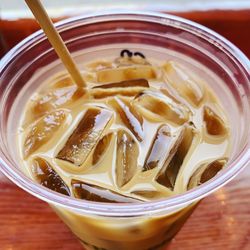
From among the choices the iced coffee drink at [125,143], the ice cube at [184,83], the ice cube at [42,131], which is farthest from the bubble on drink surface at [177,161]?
the ice cube at [42,131]

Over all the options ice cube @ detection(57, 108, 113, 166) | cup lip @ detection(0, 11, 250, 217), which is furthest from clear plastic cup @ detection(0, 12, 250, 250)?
ice cube @ detection(57, 108, 113, 166)

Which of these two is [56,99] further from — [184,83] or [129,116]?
[184,83]

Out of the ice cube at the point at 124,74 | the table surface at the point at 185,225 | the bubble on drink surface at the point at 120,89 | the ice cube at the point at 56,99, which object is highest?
the ice cube at the point at 124,74

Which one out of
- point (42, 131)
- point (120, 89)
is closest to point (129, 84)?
point (120, 89)

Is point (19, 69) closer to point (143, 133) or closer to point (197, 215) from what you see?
point (143, 133)

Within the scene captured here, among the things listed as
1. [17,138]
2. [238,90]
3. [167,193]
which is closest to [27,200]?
[17,138]

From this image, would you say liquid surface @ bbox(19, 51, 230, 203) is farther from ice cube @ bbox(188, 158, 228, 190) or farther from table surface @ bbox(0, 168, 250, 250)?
table surface @ bbox(0, 168, 250, 250)

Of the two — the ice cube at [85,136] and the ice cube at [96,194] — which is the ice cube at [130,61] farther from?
the ice cube at [96,194]

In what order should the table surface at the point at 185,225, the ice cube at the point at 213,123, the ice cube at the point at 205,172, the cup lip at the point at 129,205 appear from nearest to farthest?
the cup lip at the point at 129,205 < the ice cube at the point at 205,172 < the ice cube at the point at 213,123 < the table surface at the point at 185,225
